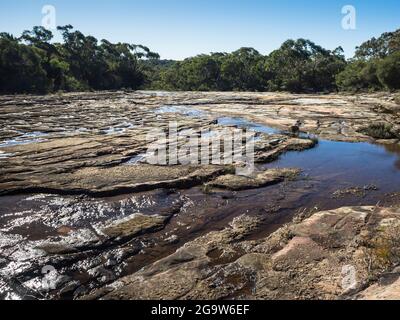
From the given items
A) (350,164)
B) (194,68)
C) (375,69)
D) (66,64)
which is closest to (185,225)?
(350,164)

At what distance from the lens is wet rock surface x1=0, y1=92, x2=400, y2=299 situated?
5395 millimetres

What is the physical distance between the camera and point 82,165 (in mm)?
11656

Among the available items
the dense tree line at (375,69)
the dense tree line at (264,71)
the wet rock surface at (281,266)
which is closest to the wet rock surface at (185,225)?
the wet rock surface at (281,266)

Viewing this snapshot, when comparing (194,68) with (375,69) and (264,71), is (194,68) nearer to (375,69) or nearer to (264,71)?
(264,71)

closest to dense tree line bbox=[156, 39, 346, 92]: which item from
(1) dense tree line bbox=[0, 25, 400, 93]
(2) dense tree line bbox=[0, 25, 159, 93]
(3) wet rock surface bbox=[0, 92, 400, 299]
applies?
(1) dense tree line bbox=[0, 25, 400, 93]

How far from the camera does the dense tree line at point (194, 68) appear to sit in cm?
4625

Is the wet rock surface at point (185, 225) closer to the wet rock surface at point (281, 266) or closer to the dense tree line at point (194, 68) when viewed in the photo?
the wet rock surface at point (281, 266)

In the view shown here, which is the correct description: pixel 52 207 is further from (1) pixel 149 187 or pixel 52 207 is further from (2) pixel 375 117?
(2) pixel 375 117

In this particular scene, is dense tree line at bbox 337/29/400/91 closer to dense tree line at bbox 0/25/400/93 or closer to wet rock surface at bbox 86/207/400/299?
dense tree line at bbox 0/25/400/93

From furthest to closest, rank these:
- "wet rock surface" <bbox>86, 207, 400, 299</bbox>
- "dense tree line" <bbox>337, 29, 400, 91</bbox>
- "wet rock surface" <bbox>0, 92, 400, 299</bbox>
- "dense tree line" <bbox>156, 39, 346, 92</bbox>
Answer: "dense tree line" <bbox>156, 39, 346, 92</bbox>
"dense tree line" <bbox>337, 29, 400, 91</bbox>
"wet rock surface" <bbox>0, 92, 400, 299</bbox>
"wet rock surface" <bbox>86, 207, 400, 299</bbox>

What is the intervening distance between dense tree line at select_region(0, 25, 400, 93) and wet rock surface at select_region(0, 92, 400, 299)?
35.7m

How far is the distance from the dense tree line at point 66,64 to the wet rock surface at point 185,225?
35084mm
